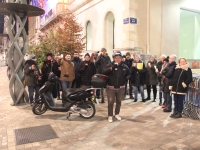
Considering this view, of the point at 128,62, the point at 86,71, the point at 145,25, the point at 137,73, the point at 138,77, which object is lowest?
the point at 138,77

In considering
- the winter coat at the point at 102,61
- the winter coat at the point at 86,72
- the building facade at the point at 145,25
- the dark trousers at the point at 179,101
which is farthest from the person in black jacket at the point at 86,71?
the building facade at the point at 145,25

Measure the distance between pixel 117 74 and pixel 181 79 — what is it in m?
1.69

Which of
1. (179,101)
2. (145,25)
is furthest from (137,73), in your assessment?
(145,25)

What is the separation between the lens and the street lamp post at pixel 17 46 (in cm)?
682

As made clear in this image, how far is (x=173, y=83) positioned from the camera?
223 inches

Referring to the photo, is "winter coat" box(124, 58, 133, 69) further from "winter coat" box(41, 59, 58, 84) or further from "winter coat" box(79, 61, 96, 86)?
"winter coat" box(41, 59, 58, 84)

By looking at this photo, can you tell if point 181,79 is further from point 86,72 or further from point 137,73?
point 86,72

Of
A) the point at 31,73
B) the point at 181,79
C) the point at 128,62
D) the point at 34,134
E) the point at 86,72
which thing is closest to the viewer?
the point at 34,134

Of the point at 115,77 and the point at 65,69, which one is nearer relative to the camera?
the point at 115,77

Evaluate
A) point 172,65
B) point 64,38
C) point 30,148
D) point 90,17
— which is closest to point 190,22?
point 90,17

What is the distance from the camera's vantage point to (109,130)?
478 cm

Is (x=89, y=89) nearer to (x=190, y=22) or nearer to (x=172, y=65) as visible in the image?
(x=172, y=65)

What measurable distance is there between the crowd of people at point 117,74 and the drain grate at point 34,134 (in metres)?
1.57

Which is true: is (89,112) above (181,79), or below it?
below
